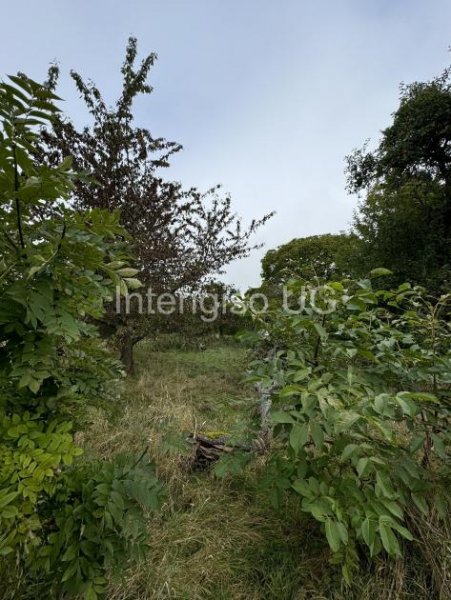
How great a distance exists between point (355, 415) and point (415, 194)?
9.61m

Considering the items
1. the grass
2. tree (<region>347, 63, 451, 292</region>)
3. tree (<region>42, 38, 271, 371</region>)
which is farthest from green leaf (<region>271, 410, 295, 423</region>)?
tree (<region>347, 63, 451, 292</region>)

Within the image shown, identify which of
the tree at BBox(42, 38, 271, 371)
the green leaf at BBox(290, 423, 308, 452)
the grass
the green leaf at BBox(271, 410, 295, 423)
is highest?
the tree at BBox(42, 38, 271, 371)

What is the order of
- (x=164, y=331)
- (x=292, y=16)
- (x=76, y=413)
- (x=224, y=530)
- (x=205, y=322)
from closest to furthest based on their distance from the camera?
(x=76, y=413) < (x=224, y=530) < (x=292, y=16) < (x=164, y=331) < (x=205, y=322)

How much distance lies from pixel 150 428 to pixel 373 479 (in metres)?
2.18

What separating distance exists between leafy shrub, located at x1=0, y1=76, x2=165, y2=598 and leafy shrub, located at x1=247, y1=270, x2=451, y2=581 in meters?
0.59

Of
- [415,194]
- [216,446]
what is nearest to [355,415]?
[216,446]

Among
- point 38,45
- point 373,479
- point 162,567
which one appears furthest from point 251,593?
point 38,45

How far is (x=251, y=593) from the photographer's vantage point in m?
1.42

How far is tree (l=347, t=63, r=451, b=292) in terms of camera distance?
26.2 feet

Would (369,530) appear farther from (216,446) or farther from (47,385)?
(216,446)

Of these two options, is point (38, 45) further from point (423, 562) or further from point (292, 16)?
point (423, 562)

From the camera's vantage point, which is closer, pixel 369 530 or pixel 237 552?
pixel 369 530

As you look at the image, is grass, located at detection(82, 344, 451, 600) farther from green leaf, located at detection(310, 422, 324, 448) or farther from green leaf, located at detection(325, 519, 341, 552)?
green leaf, located at detection(310, 422, 324, 448)

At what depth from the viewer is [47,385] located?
102cm
